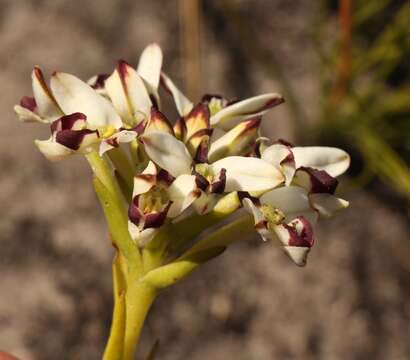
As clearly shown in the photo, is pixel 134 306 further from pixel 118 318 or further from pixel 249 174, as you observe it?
pixel 249 174

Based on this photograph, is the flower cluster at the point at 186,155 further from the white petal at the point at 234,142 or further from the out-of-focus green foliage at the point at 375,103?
the out-of-focus green foliage at the point at 375,103

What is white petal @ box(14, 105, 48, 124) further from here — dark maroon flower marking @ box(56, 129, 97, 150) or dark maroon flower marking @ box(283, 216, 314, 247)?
dark maroon flower marking @ box(283, 216, 314, 247)

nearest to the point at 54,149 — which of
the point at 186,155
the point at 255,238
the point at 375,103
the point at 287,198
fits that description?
the point at 186,155

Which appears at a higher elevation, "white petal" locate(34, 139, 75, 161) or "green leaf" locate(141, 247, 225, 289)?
"white petal" locate(34, 139, 75, 161)

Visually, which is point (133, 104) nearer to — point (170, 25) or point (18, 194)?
point (18, 194)

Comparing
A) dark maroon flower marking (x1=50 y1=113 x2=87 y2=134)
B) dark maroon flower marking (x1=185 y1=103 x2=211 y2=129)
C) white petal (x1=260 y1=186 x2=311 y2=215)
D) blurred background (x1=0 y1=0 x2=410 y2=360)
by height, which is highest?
dark maroon flower marking (x1=50 y1=113 x2=87 y2=134)

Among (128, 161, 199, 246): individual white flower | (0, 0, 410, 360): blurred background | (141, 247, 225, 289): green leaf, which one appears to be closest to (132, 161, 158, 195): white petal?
(128, 161, 199, 246): individual white flower
